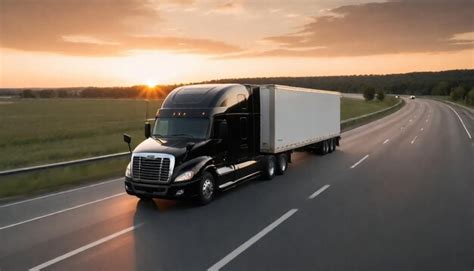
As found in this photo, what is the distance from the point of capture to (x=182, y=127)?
456 inches

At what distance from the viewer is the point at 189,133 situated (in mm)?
11422

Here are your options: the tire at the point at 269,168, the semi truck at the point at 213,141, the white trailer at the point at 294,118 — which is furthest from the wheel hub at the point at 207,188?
the white trailer at the point at 294,118

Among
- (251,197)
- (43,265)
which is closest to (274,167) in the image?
(251,197)

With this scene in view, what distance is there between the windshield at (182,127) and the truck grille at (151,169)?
1264 mm

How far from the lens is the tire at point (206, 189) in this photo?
1052 centimetres

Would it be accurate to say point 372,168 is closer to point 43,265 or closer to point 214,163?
point 214,163

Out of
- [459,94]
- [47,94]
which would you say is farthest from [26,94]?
[459,94]

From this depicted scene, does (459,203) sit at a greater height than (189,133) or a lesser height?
lesser

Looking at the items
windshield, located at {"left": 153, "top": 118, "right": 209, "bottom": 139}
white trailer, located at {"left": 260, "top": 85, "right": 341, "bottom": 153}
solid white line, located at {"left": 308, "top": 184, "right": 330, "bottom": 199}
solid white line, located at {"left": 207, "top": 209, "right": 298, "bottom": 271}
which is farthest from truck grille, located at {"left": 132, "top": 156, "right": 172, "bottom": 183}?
white trailer, located at {"left": 260, "top": 85, "right": 341, "bottom": 153}

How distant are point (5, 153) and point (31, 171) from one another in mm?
14215

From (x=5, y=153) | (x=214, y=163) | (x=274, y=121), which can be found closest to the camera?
(x=214, y=163)

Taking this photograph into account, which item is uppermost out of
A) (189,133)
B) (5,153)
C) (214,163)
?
(189,133)

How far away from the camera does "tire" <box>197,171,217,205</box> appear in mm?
10525

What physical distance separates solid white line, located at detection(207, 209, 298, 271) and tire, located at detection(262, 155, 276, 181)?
411 centimetres
